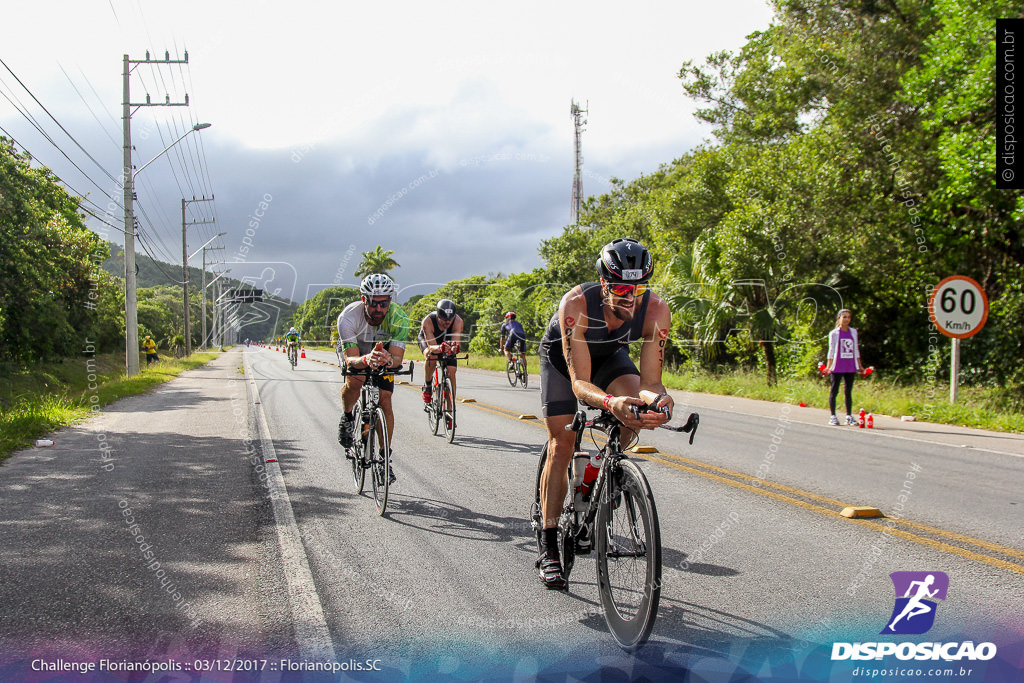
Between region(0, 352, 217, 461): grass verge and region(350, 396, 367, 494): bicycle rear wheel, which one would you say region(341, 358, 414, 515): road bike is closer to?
region(350, 396, 367, 494): bicycle rear wheel

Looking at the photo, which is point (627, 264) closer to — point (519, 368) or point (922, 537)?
point (922, 537)

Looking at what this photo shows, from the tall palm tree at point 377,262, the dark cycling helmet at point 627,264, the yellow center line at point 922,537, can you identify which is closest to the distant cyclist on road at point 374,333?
the dark cycling helmet at point 627,264

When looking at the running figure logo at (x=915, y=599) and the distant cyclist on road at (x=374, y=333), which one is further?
the distant cyclist on road at (x=374, y=333)

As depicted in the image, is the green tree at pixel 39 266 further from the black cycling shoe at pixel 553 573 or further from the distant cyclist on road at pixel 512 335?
the black cycling shoe at pixel 553 573

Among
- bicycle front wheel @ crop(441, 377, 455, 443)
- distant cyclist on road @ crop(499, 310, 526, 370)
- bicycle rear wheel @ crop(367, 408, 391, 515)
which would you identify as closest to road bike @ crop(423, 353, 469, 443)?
bicycle front wheel @ crop(441, 377, 455, 443)

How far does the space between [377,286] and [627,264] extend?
330cm

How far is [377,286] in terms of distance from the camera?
6395 millimetres

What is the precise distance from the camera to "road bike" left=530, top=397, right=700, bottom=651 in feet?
10.5

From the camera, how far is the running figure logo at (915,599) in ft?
12.0

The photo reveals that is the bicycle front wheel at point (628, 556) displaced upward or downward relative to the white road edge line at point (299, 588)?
upward

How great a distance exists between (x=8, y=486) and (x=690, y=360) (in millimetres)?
20423

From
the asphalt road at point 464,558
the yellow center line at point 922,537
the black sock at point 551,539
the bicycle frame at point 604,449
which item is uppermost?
the bicycle frame at point 604,449

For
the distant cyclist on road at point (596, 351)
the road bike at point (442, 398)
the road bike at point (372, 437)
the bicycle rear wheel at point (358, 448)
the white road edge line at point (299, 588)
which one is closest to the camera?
the white road edge line at point (299, 588)

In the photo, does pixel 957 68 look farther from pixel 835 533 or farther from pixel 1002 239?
pixel 835 533
